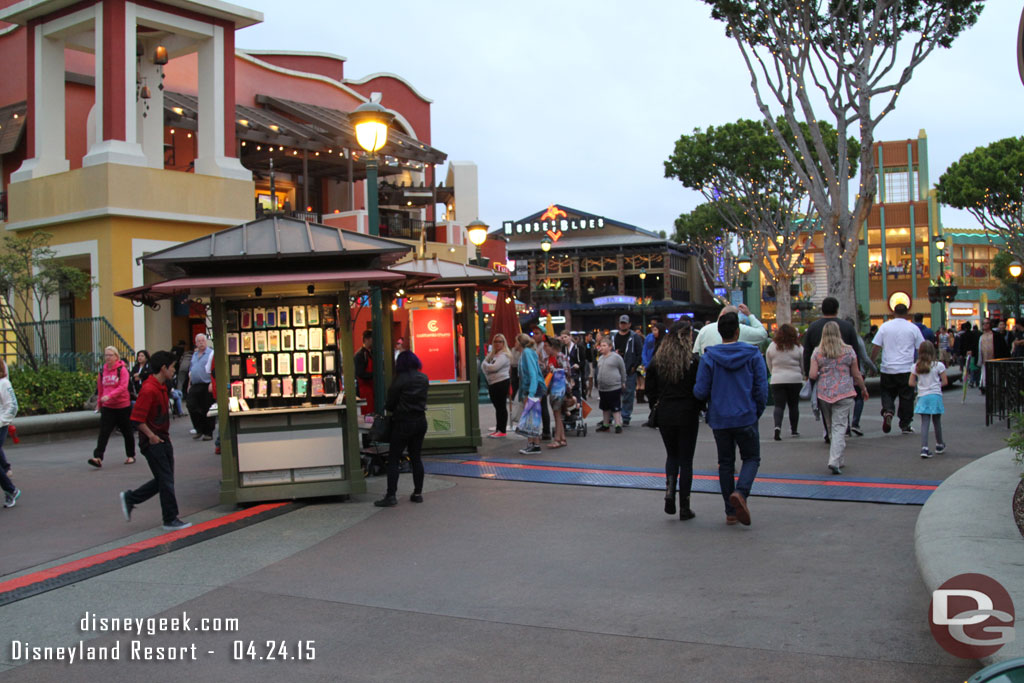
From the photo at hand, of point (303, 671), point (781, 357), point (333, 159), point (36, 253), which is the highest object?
point (333, 159)

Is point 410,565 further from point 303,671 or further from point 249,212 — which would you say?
point 249,212

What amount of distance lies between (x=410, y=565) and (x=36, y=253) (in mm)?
16751

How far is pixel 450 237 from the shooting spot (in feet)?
112

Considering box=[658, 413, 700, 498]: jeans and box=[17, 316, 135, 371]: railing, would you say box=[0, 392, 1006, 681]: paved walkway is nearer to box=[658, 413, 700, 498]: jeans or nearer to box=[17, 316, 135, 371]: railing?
box=[658, 413, 700, 498]: jeans

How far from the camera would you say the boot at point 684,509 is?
332 inches

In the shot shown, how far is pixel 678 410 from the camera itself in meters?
8.35

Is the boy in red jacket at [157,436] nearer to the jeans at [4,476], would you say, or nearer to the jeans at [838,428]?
the jeans at [4,476]

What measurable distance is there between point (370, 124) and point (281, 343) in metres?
2.91

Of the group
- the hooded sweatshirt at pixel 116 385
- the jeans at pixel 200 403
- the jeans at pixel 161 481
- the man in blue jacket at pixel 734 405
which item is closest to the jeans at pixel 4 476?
the jeans at pixel 161 481

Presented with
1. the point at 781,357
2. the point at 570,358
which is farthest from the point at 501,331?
the point at 781,357

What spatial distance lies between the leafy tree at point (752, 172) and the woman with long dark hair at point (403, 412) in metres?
30.4

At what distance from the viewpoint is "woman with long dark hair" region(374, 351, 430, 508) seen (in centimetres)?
Result: 947

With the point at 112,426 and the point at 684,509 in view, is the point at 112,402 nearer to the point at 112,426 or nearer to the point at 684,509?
the point at 112,426

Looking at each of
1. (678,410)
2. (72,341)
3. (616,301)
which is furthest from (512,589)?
(616,301)
